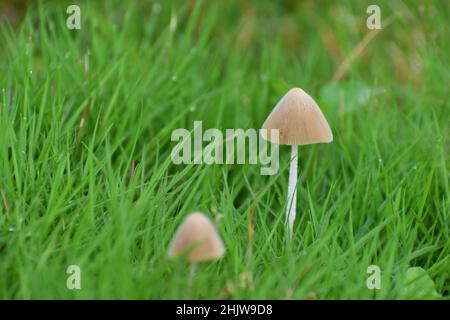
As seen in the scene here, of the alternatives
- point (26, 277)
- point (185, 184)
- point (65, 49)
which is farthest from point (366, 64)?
point (26, 277)

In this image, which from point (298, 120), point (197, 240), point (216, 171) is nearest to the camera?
point (197, 240)

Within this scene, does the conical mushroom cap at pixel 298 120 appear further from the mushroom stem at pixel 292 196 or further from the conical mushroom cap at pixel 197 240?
the conical mushroom cap at pixel 197 240

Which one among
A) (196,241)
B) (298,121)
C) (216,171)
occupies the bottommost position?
(196,241)

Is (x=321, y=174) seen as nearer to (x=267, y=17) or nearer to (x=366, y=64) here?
(x=366, y=64)

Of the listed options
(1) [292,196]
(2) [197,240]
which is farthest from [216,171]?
(2) [197,240]

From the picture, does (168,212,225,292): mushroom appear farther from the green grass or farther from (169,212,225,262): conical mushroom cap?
the green grass

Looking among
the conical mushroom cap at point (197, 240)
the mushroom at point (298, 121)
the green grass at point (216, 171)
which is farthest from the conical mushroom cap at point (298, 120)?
the conical mushroom cap at point (197, 240)

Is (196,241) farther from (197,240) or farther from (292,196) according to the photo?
(292,196)
